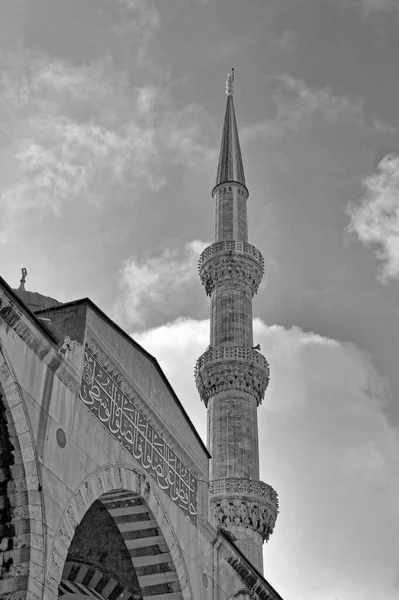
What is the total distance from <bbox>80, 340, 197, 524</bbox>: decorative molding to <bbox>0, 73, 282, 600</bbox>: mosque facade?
0.9 inches

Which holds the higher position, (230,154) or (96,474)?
(230,154)

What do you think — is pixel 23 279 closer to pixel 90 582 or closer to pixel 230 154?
pixel 90 582

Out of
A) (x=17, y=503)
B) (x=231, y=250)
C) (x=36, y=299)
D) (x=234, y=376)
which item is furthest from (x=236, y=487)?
(x=17, y=503)

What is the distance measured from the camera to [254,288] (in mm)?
27906

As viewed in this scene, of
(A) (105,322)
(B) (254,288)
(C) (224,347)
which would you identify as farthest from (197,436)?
(B) (254,288)

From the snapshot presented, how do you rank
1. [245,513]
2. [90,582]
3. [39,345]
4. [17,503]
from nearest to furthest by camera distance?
[17,503] < [39,345] < [90,582] < [245,513]

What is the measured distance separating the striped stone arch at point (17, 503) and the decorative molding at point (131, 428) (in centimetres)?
157

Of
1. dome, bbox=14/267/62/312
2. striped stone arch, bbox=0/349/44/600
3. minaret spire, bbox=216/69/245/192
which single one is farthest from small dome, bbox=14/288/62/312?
minaret spire, bbox=216/69/245/192

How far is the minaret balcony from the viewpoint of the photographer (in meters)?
27.5

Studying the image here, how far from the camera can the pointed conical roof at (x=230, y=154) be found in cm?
3055

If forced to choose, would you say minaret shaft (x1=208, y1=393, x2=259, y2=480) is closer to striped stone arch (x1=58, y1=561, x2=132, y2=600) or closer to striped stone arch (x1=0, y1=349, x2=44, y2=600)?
striped stone arch (x1=58, y1=561, x2=132, y2=600)

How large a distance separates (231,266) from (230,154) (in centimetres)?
612

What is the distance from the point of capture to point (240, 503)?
23.0 metres

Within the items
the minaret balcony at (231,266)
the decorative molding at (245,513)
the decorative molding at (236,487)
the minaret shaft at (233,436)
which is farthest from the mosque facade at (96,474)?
the minaret balcony at (231,266)
